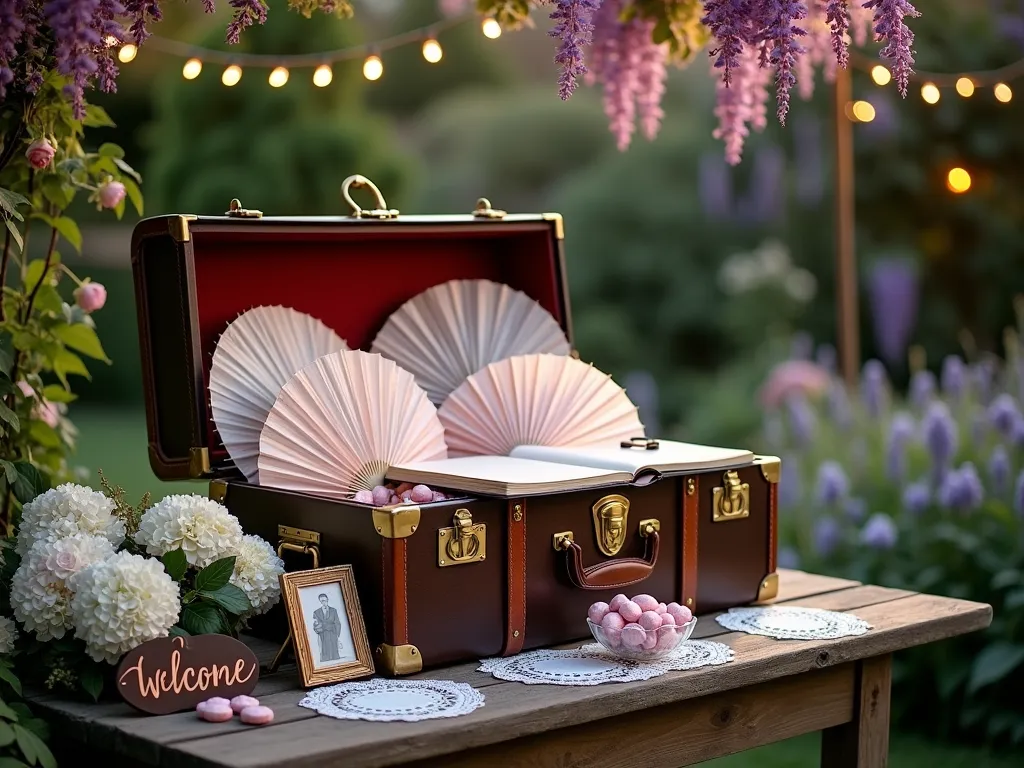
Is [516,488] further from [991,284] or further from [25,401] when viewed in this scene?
[991,284]

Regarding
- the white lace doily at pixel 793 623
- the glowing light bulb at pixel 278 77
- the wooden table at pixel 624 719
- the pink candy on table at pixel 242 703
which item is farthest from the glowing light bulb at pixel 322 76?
the pink candy on table at pixel 242 703

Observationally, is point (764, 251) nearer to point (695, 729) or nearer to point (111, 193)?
point (111, 193)

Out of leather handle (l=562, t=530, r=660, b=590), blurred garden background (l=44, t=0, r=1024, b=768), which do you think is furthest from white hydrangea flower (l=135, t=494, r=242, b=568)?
blurred garden background (l=44, t=0, r=1024, b=768)

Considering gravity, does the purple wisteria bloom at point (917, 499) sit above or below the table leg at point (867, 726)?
above

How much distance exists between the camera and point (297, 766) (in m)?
1.72

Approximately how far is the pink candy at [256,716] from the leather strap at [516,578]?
510mm

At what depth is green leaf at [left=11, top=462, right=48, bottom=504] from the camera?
7.57ft

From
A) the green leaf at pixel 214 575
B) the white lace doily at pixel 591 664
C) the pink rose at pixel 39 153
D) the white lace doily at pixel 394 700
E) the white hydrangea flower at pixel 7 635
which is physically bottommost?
the white lace doily at pixel 591 664

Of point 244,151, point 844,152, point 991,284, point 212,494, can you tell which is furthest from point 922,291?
point 212,494

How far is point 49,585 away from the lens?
2.02m

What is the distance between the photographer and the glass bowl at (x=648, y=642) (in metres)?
2.20

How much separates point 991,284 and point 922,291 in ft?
1.42

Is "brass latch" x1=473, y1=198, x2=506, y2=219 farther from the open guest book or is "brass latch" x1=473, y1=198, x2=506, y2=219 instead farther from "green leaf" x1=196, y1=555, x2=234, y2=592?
"green leaf" x1=196, y1=555, x2=234, y2=592

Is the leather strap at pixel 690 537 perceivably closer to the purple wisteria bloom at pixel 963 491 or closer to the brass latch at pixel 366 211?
the brass latch at pixel 366 211
